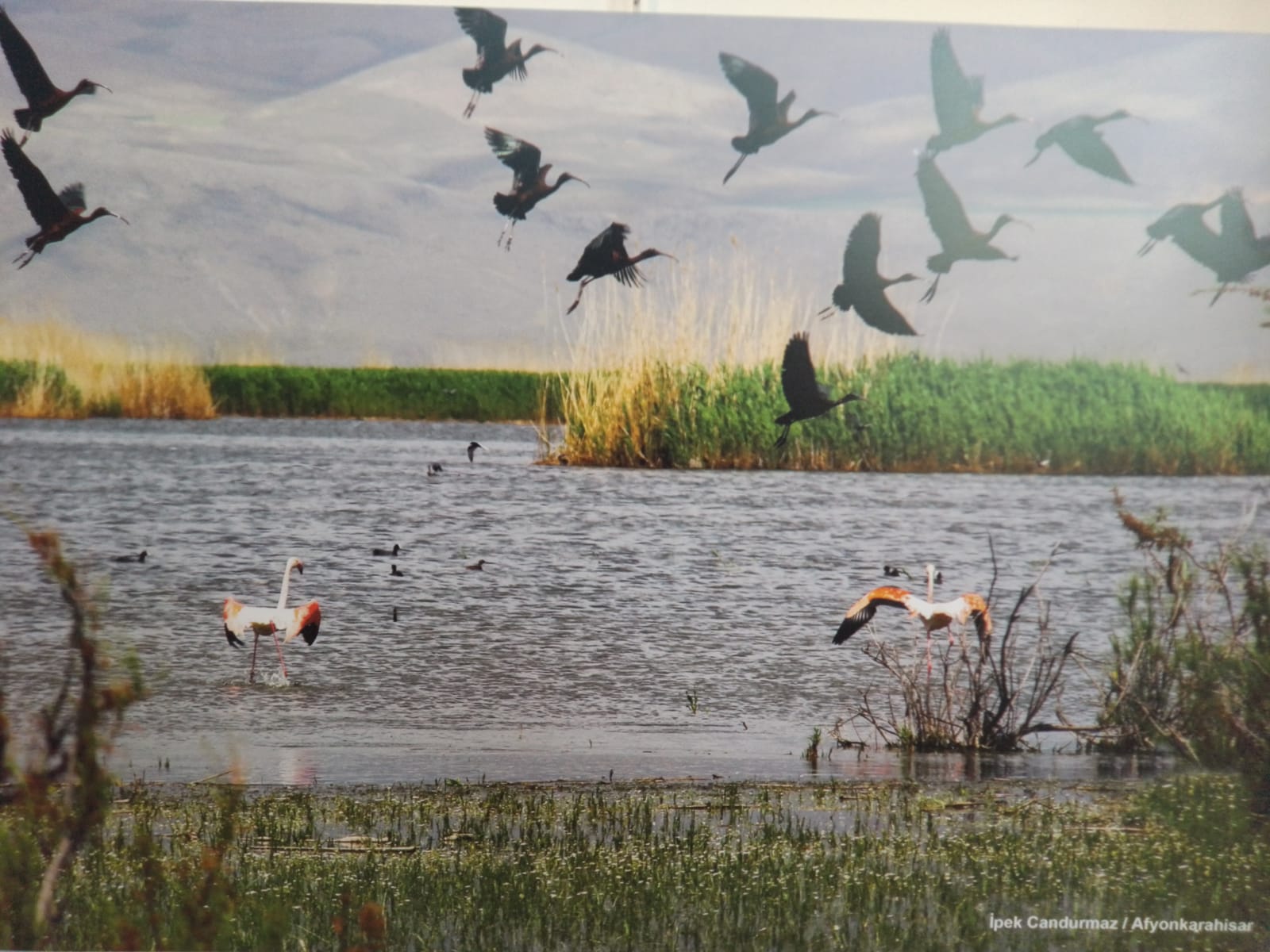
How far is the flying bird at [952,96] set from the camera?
3812mm

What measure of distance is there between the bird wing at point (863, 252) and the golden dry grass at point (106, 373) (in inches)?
79.3

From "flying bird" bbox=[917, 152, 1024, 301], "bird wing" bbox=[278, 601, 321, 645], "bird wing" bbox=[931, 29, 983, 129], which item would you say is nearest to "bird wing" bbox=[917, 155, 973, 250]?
"flying bird" bbox=[917, 152, 1024, 301]

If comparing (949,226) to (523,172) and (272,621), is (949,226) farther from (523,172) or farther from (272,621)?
(272,621)

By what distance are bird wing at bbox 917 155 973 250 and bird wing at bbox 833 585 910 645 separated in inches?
41.9

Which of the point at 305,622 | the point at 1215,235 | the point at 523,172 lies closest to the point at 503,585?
the point at 305,622

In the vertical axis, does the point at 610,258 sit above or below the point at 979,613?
above

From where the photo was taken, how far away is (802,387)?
3.96 meters

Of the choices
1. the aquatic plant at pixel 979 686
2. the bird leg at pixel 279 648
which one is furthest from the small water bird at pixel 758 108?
the bird leg at pixel 279 648

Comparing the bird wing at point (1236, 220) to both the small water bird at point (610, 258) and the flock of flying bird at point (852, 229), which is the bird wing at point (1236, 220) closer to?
the flock of flying bird at point (852, 229)

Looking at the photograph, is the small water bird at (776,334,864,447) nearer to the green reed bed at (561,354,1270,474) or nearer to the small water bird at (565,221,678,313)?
the green reed bed at (561,354,1270,474)

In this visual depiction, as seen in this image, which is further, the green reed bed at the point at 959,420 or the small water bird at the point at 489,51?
the green reed bed at the point at 959,420

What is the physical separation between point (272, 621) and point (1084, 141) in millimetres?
2796

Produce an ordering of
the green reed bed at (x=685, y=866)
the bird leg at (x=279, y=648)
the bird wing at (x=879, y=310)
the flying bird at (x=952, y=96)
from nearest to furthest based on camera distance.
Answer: the green reed bed at (x=685, y=866) → the bird leg at (x=279, y=648) → the flying bird at (x=952, y=96) → the bird wing at (x=879, y=310)

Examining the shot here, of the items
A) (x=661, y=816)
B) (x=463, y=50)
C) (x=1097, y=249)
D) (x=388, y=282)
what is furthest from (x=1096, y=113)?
(x=661, y=816)
